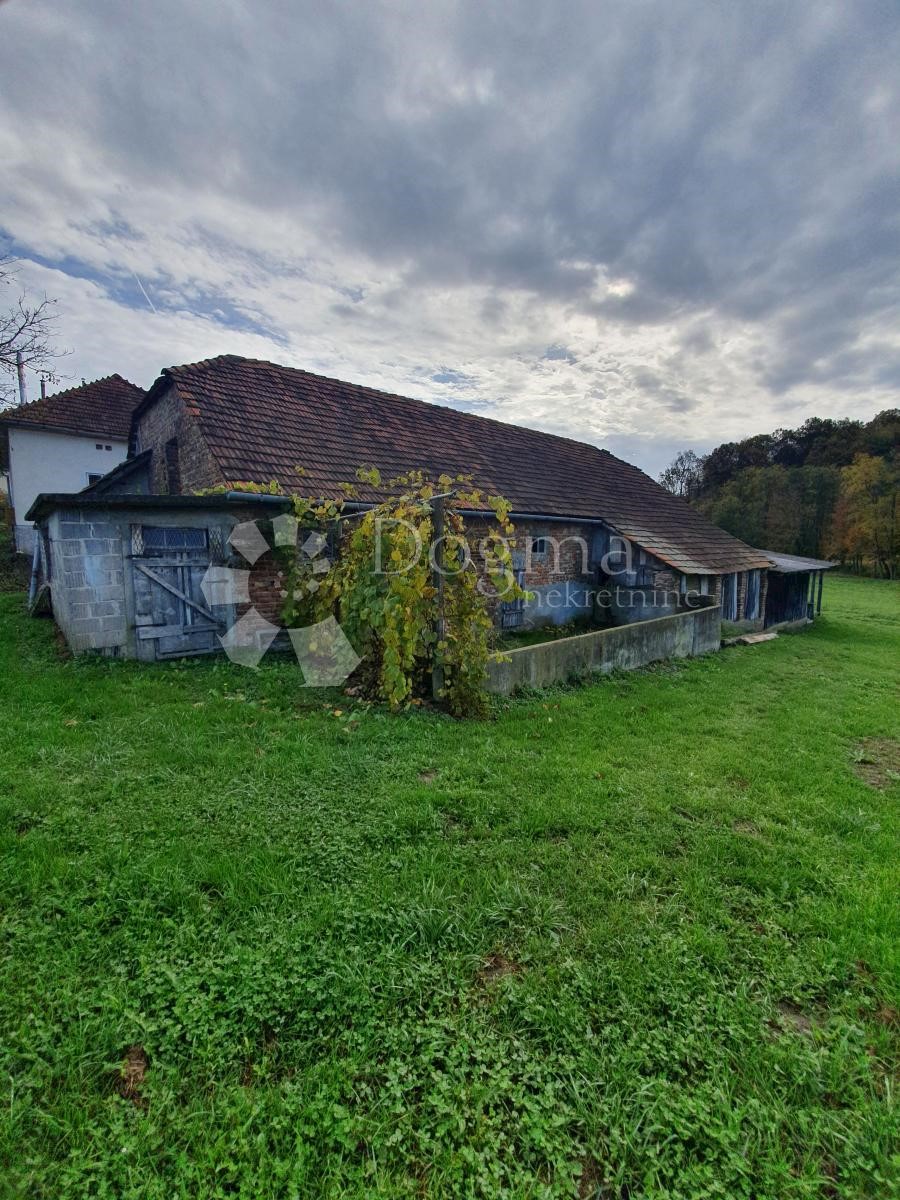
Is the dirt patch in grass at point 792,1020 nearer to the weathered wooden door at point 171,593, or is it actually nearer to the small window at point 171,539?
the weathered wooden door at point 171,593

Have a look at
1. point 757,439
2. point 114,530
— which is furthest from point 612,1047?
point 757,439

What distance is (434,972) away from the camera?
7.39 feet

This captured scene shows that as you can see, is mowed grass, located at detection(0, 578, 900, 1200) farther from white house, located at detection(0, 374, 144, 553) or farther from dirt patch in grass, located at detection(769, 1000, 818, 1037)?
white house, located at detection(0, 374, 144, 553)

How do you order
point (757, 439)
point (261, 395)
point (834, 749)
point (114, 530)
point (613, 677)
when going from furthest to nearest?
point (757, 439) < point (261, 395) < point (613, 677) < point (114, 530) < point (834, 749)

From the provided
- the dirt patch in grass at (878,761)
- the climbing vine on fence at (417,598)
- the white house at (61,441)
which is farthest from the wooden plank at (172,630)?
the white house at (61,441)

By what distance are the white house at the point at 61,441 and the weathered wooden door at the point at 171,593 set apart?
12.3 meters

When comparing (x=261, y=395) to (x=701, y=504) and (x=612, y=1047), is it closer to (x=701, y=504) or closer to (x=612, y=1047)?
(x=612, y=1047)

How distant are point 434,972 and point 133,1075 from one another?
1.15m

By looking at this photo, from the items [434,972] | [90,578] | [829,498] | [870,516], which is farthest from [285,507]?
[829,498]

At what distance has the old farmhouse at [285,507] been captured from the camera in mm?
7117

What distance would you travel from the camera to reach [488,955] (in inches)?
94.7

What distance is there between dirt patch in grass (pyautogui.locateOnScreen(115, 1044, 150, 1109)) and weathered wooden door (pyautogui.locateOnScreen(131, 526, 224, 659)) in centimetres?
632

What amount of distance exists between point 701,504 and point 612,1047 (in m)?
50.0

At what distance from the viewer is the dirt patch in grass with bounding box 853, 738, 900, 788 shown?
15.6 ft
